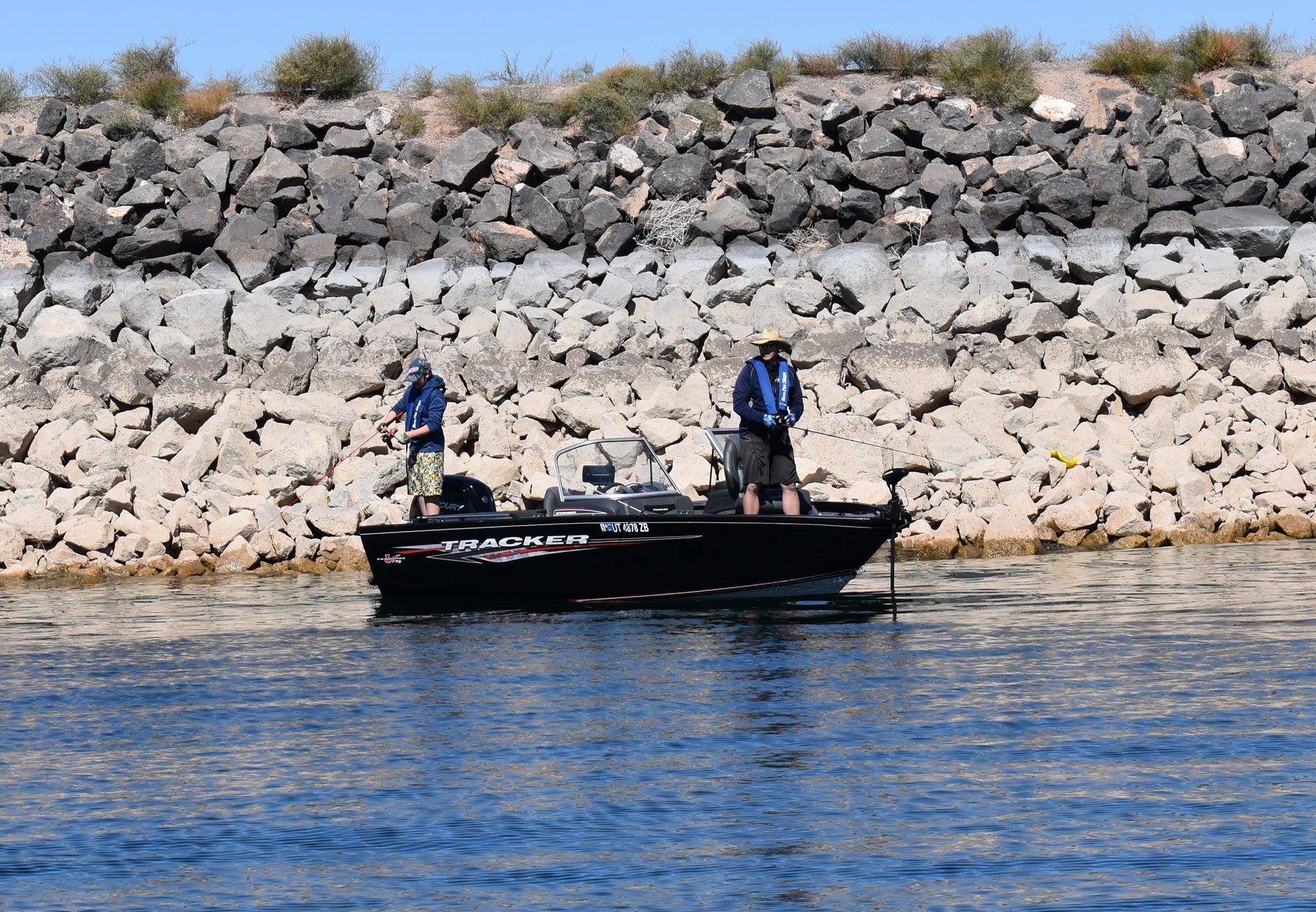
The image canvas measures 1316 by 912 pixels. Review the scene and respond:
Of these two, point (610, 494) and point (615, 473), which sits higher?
point (615, 473)

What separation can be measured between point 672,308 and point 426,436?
369 inches

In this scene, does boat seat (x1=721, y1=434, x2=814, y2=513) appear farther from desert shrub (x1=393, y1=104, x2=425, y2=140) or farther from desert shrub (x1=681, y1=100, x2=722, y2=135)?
desert shrub (x1=393, y1=104, x2=425, y2=140)

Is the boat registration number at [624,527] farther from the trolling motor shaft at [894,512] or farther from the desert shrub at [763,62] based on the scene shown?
the desert shrub at [763,62]

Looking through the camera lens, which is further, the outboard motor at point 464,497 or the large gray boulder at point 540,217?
the large gray boulder at point 540,217

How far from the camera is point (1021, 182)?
2700cm

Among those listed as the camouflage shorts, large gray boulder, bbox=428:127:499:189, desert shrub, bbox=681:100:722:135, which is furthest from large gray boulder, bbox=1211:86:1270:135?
the camouflage shorts

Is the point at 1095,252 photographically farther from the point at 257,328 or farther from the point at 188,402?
the point at 188,402

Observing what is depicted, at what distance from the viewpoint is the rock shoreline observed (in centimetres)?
1830

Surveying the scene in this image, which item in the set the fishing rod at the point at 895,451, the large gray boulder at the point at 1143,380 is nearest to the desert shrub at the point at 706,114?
A: the large gray boulder at the point at 1143,380

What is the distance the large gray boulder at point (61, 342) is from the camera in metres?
23.0

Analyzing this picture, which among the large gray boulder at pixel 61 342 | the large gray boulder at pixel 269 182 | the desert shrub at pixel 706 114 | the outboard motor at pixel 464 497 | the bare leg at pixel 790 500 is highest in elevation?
the desert shrub at pixel 706 114

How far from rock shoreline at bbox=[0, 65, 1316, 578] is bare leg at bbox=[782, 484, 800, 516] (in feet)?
13.7

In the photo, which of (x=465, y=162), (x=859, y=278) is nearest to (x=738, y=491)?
(x=859, y=278)

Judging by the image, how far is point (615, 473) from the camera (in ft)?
49.5
